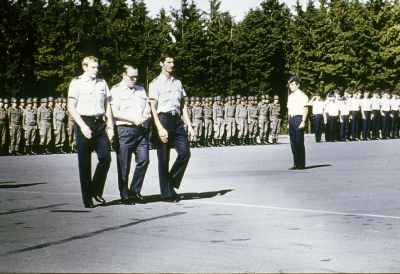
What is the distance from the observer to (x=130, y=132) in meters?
11.8

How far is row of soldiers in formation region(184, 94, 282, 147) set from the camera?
3528 centimetres

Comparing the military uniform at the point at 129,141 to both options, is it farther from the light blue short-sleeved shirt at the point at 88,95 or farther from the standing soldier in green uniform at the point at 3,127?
the standing soldier in green uniform at the point at 3,127

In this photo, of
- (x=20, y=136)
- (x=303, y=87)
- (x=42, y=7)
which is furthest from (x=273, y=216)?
(x=42, y=7)

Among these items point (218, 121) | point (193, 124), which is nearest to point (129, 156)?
point (193, 124)

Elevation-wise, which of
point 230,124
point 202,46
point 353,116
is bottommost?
point 230,124

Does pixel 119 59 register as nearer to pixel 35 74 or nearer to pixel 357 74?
pixel 35 74

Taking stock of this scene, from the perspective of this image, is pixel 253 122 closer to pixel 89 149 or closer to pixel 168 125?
pixel 168 125

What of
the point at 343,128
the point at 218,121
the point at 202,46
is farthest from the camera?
the point at 202,46

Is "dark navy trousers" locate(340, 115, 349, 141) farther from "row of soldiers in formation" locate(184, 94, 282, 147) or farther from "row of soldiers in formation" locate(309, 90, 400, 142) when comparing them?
"row of soldiers in formation" locate(184, 94, 282, 147)

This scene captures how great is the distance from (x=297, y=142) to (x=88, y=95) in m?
8.06

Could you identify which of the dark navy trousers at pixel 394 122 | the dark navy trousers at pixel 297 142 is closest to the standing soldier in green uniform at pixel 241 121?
the dark navy trousers at pixel 394 122

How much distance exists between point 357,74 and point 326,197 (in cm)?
4949

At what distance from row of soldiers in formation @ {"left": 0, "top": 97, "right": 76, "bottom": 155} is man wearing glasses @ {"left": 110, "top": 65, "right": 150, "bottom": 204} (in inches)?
710

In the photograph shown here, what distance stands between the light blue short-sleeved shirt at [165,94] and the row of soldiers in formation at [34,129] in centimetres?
1800
